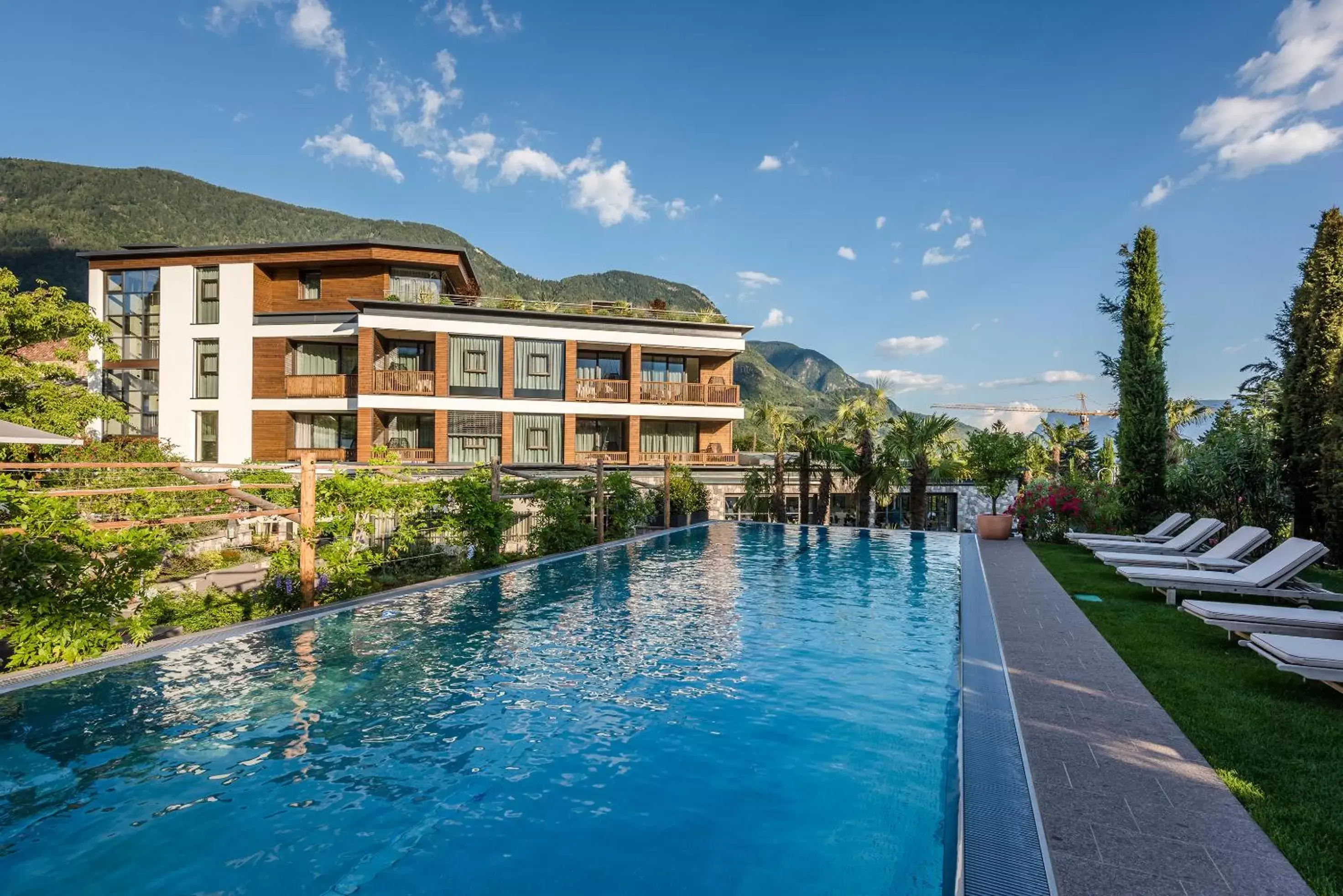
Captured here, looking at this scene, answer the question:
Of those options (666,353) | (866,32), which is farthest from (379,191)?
(866,32)

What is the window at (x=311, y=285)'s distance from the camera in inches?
1097

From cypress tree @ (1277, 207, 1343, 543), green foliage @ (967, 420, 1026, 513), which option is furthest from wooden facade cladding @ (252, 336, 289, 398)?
cypress tree @ (1277, 207, 1343, 543)

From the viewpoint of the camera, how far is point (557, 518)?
14680 mm

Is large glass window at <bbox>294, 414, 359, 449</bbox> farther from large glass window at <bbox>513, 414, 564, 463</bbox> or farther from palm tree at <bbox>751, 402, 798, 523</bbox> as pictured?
palm tree at <bbox>751, 402, 798, 523</bbox>

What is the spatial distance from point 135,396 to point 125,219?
3666 centimetres

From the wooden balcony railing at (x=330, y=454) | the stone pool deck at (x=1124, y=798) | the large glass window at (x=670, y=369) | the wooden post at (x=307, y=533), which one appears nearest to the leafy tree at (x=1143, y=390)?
the stone pool deck at (x=1124, y=798)

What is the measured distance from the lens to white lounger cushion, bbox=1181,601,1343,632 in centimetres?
630

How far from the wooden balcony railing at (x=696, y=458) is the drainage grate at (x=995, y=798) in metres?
20.5

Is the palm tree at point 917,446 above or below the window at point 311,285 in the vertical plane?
below

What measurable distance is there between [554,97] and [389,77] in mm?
7578

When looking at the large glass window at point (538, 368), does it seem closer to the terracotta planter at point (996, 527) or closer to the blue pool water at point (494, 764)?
the terracotta planter at point (996, 527)

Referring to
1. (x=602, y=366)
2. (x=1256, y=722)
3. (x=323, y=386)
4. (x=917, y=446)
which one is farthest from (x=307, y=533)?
(x=602, y=366)

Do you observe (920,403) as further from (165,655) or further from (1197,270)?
(165,655)

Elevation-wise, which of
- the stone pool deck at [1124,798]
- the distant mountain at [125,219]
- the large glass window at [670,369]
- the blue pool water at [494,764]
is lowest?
the blue pool water at [494,764]
